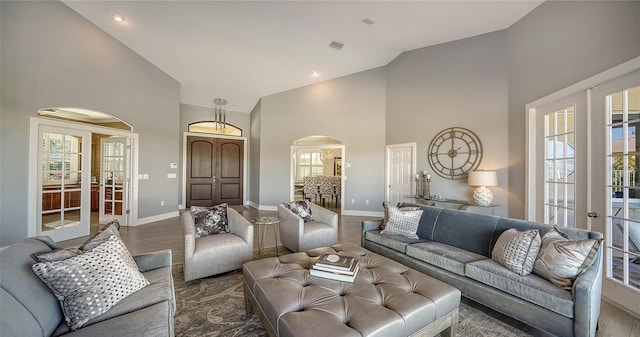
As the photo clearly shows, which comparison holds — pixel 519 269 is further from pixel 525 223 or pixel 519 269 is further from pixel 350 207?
pixel 350 207

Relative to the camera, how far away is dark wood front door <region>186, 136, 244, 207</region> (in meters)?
7.45

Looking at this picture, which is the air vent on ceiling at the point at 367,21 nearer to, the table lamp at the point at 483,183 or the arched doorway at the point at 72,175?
the table lamp at the point at 483,183

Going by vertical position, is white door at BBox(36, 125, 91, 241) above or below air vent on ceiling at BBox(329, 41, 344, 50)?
below

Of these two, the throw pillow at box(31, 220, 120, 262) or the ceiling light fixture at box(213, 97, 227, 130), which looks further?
the ceiling light fixture at box(213, 97, 227, 130)

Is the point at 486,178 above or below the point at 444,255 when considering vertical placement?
above

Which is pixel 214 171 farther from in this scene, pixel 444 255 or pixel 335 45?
pixel 444 255

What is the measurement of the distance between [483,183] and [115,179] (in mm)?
7108

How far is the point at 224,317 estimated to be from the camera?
80.5 inches

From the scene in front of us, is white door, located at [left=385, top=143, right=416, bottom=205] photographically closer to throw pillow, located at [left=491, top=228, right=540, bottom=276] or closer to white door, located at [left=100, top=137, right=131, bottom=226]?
throw pillow, located at [left=491, top=228, right=540, bottom=276]

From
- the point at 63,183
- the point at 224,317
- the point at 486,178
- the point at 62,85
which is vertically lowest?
the point at 224,317

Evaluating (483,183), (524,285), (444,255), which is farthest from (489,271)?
(483,183)

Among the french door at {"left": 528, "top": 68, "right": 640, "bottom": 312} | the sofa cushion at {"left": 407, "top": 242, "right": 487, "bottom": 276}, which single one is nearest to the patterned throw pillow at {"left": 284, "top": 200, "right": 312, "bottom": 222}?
the sofa cushion at {"left": 407, "top": 242, "right": 487, "bottom": 276}

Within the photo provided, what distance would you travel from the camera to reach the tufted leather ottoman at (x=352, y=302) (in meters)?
1.34

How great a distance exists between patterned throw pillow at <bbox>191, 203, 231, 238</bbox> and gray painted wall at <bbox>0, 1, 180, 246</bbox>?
97.2 inches
